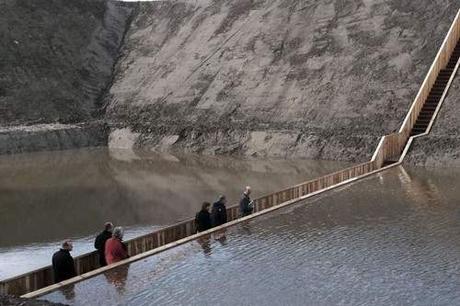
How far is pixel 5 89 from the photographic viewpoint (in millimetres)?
36250

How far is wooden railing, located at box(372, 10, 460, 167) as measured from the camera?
71.3 ft

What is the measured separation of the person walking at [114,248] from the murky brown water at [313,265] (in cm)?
31

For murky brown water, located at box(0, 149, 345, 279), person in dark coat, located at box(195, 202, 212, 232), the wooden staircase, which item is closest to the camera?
person in dark coat, located at box(195, 202, 212, 232)

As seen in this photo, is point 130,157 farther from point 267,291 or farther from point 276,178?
point 267,291

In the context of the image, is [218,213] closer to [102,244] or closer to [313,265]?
[102,244]

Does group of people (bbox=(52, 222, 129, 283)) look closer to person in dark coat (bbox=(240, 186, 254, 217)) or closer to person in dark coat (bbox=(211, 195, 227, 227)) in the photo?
person in dark coat (bbox=(211, 195, 227, 227))

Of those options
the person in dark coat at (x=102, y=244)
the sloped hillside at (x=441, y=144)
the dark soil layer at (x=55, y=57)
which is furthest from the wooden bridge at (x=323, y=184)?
the dark soil layer at (x=55, y=57)

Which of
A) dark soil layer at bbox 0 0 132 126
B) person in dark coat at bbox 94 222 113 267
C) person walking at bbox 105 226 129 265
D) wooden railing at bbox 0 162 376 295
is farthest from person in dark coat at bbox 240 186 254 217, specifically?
dark soil layer at bbox 0 0 132 126

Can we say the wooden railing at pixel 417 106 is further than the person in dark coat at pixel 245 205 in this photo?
Yes

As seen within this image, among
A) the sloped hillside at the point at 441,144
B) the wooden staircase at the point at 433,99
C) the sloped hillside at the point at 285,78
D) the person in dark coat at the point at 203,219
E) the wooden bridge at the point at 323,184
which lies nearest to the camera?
the wooden bridge at the point at 323,184

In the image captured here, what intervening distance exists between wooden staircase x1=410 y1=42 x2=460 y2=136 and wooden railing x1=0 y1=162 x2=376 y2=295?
4971 millimetres

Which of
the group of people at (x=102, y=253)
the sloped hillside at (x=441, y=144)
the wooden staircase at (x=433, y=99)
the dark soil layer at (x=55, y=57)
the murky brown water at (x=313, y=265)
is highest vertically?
the dark soil layer at (x=55, y=57)

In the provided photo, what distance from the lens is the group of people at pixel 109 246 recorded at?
396 inches

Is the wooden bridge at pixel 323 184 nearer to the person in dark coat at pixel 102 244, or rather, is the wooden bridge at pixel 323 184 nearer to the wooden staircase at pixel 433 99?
the wooden staircase at pixel 433 99
